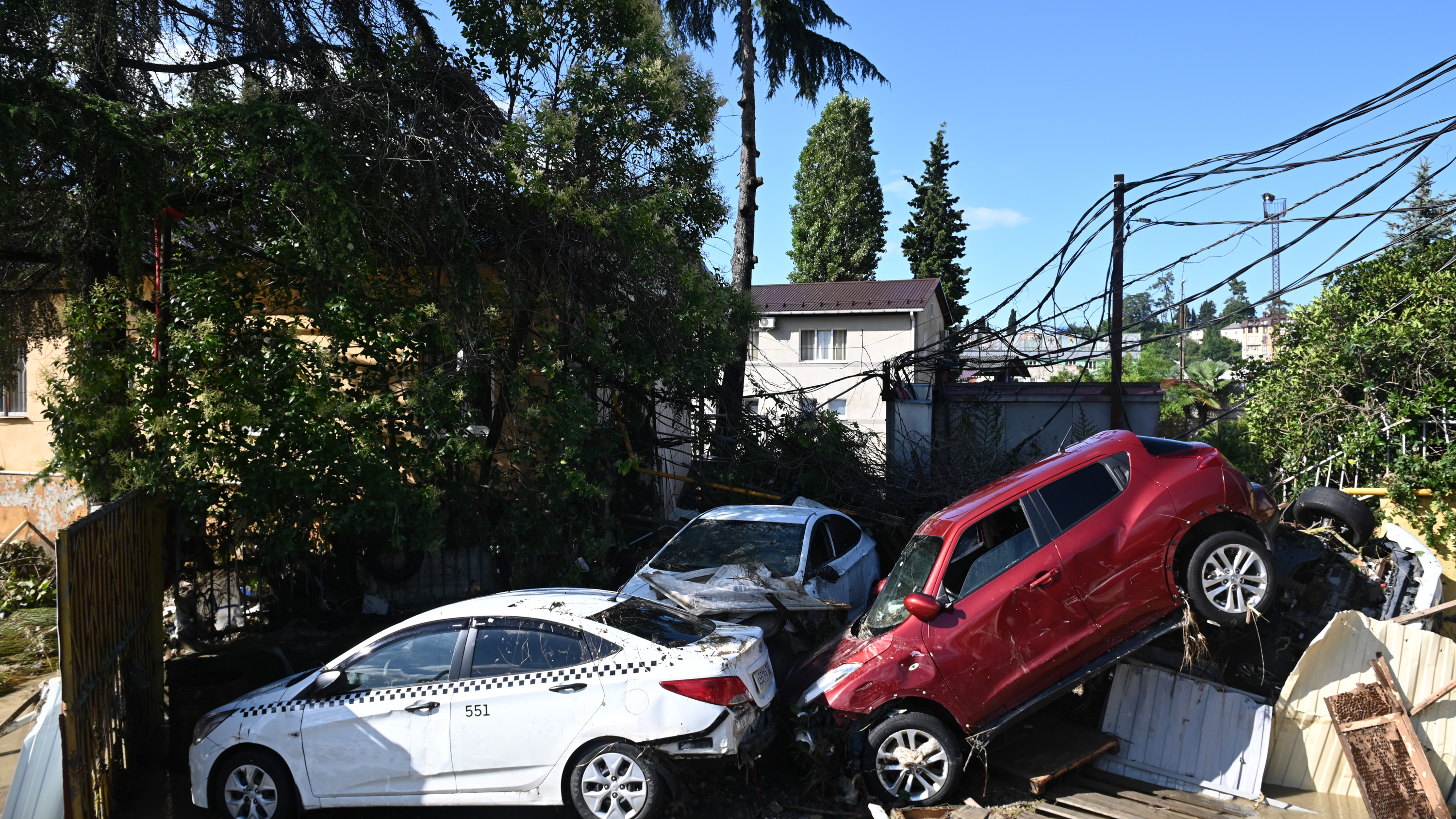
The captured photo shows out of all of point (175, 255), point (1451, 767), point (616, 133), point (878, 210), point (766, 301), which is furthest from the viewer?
point (878, 210)

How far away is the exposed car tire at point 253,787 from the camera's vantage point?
541cm

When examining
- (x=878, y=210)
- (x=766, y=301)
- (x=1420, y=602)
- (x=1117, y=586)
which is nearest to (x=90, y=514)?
(x=1117, y=586)

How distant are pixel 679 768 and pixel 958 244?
33.2 m

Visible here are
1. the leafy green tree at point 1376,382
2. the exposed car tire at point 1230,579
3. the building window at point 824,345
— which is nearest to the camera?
the exposed car tire at point 1230,579

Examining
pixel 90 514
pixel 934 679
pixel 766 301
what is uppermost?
pixel 766 301

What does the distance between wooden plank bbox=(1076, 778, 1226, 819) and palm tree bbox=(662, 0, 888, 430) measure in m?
10.3

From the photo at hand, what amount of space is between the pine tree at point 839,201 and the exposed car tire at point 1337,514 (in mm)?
25732

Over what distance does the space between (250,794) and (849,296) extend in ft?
83.8

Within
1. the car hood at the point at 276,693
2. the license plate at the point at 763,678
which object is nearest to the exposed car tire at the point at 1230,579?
the license plate at the point at 763,678

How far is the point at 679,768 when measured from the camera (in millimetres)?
5102

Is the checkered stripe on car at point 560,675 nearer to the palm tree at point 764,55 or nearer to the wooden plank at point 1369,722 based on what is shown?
the wooden plank at point 1369,722

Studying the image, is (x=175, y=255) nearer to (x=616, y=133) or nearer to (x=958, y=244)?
(x=616, y=133)

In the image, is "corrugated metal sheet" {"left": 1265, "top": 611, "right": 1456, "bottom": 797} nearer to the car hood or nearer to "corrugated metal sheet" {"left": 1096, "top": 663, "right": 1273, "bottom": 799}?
"corrugated metal sheet" {"left": 1096, "top": 663, "right": 1273, "bottom": 799}

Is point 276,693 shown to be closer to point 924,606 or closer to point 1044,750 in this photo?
point 924,606
